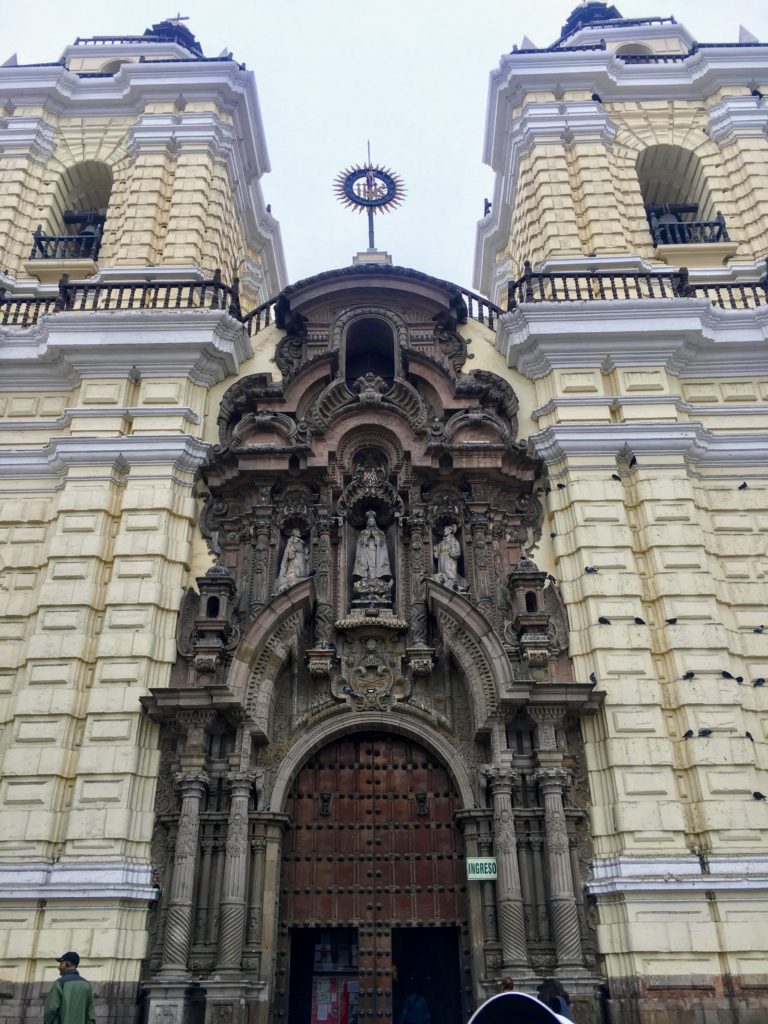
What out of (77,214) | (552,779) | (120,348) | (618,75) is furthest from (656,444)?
(77,214)

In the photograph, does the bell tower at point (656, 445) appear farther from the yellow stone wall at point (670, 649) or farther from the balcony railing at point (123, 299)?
the balcony railing at point (123, 299)

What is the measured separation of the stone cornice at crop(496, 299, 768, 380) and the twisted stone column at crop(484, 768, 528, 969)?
714cm

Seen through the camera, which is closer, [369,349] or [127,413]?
[127,413]

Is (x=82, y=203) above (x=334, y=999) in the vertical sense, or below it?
above

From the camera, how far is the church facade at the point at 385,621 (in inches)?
406

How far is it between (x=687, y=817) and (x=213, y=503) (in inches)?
336

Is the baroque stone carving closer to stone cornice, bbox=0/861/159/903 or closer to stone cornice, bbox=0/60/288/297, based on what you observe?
stone cornice, bbox=0/861/159/903

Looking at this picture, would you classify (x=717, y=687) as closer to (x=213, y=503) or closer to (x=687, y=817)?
(x=687, y=817)

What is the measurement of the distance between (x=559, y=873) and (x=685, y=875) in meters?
1.53

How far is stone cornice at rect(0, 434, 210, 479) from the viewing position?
13.3 metres

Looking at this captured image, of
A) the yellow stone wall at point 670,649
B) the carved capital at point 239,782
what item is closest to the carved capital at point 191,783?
the carved capital at point 239,782

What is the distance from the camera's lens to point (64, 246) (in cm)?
1781

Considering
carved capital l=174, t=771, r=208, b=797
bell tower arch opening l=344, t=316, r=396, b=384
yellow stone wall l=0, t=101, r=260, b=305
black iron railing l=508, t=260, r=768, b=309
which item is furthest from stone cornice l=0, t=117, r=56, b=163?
carved capital l=174, t=771, r=208, b=797

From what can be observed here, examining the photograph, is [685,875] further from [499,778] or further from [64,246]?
[64,246]
